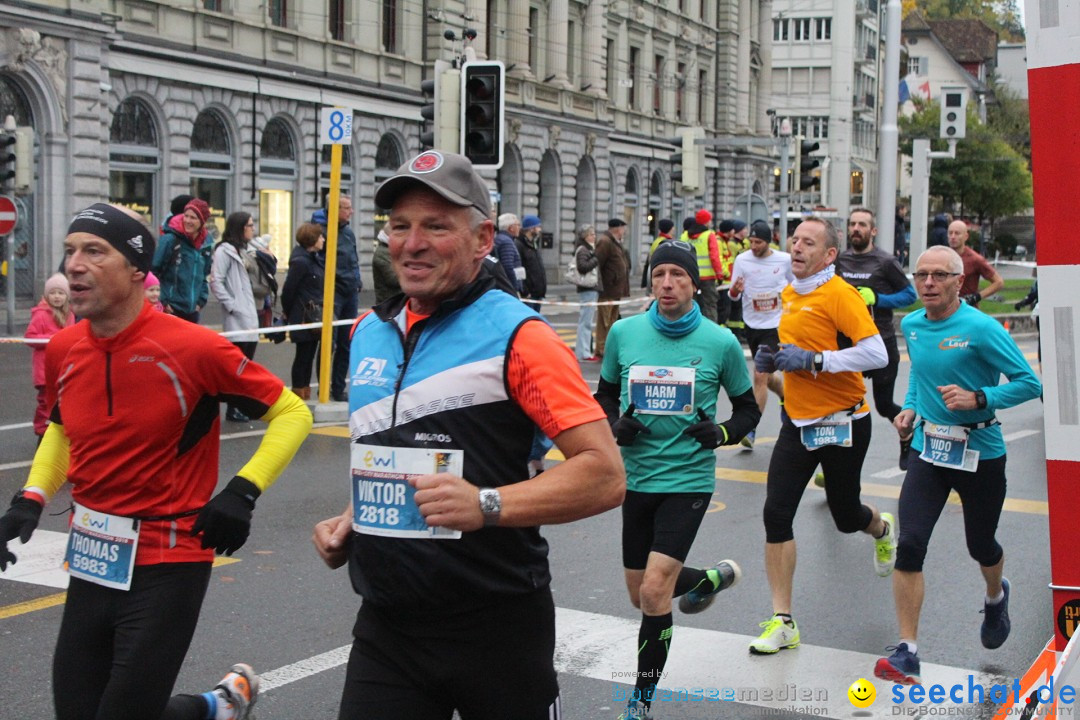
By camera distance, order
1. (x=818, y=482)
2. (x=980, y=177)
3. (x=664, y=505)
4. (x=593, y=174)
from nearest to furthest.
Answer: (x=664, y=505)
(x=818, y=482)
(x=593, y=174)
(x=980, y=177)

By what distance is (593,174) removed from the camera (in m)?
50.5

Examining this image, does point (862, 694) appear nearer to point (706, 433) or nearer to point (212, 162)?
point (706, 433)

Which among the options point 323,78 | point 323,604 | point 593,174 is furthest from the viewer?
point 593,174

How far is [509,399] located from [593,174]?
48.1 m

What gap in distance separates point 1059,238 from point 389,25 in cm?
3793

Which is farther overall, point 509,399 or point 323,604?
point 323,604

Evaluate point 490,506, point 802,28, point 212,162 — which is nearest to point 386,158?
point 212,162

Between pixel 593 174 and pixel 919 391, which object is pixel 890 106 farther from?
pixel 593 174

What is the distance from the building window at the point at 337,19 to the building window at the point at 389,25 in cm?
218

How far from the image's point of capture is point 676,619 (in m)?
6.64

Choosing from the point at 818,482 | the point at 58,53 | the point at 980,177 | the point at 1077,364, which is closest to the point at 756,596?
the point at 818,482

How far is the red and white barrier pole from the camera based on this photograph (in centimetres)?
247

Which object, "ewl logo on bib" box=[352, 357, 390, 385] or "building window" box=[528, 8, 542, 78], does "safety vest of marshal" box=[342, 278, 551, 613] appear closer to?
"ewl logo on bib" box=[352, 357, 390, 385]

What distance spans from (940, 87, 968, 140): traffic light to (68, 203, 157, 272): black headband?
23992mm
